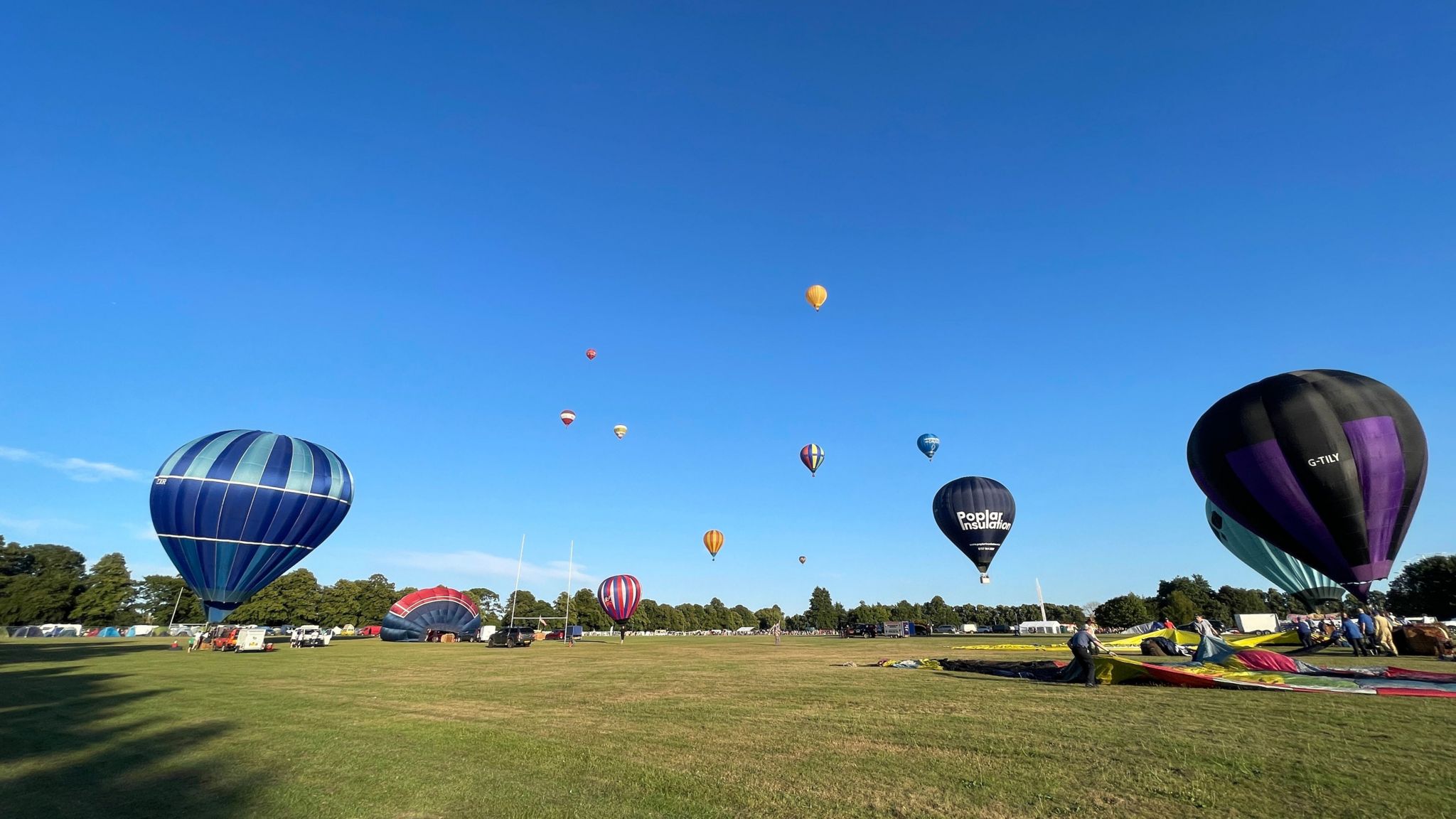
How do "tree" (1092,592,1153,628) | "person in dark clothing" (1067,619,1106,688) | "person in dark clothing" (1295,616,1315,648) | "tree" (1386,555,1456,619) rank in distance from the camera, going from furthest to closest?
"tree" (1092,592,1153,628), "tree" (1386,555,1456,619), "person in dark clothing" (1295,616,1315,648), "person in dark clothing" (1067,619,1106,688)

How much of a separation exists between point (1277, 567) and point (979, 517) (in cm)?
1623

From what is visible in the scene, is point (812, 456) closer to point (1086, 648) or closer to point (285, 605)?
point (1086, 648)

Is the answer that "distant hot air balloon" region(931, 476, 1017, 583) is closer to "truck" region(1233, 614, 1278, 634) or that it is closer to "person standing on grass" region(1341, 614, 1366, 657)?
"person standing on grass" region(1341, 614, 1366, 657)

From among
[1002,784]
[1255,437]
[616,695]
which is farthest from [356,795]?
[1255,437]

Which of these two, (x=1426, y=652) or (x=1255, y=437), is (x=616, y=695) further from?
(x=1426, y=652)

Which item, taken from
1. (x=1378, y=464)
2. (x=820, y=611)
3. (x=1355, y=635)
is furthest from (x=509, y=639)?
(x=820, y=611)

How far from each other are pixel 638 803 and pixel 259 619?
108 m

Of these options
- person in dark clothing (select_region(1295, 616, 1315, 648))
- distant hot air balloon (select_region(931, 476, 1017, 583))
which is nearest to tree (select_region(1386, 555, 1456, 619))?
distant hot air balloon (select_region(931, 476, 1017, 583))

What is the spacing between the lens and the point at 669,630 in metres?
171

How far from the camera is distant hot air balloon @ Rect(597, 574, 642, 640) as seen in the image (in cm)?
5797

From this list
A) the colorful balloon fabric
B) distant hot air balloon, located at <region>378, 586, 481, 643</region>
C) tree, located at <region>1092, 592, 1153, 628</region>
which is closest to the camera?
distant hot air balloon, located at <region>378, 586, 481, 643</region>

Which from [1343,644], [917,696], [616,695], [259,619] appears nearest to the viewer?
[917,696]

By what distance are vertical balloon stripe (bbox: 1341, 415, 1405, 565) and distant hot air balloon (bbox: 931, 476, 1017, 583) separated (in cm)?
1967

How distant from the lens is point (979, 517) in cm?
3966
